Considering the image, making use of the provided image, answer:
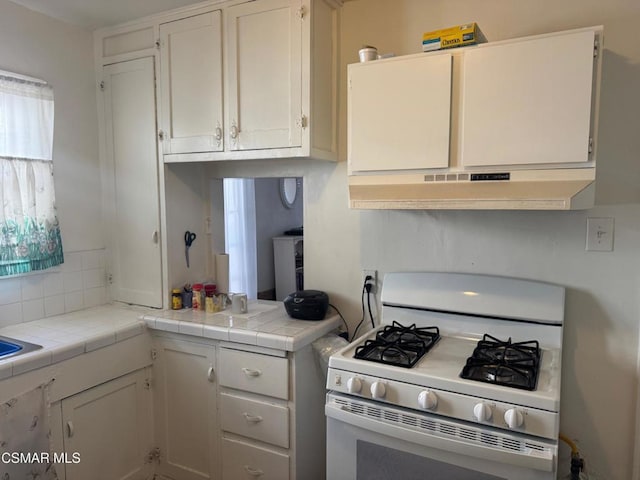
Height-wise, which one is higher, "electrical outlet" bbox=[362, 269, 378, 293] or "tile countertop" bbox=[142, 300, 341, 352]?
"electrical outlet" bbox=[362, 269, 378, 293]

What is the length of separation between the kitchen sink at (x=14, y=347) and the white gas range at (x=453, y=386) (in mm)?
1228

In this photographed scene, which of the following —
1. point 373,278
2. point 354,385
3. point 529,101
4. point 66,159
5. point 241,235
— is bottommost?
point 354,385

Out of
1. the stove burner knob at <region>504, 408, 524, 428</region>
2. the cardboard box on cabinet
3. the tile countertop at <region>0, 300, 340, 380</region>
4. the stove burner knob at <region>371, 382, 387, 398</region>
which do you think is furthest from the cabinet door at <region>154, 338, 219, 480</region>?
the cardboard box on cabinet

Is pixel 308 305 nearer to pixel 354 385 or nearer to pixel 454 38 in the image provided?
pixel 354 385

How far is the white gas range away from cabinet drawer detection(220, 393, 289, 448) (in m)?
0.36

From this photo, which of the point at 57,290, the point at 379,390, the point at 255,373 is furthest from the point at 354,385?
the point at 57,290

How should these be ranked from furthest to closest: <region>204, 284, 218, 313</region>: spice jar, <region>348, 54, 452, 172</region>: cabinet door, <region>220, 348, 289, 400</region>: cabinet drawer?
<region>204, 284, 218, 313</region>: spice jar
<region>220, 348, 289, 400</region>: cabinet drawer
<region>348, 54, 452, 172</region>: cabinet door

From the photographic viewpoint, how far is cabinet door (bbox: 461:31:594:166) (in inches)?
58.6

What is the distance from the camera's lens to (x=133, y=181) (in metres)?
2.49

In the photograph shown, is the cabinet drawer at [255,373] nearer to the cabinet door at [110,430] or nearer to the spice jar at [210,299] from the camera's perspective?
the spice jar at [210,299]

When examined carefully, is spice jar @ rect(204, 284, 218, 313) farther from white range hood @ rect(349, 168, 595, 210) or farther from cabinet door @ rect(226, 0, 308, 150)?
white range hood @ rect(349, 168, 595, 210)

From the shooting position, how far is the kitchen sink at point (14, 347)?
5.98ft

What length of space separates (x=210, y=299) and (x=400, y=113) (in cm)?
133

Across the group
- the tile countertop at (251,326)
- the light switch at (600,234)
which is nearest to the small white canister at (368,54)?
the light switch at (600,234)
